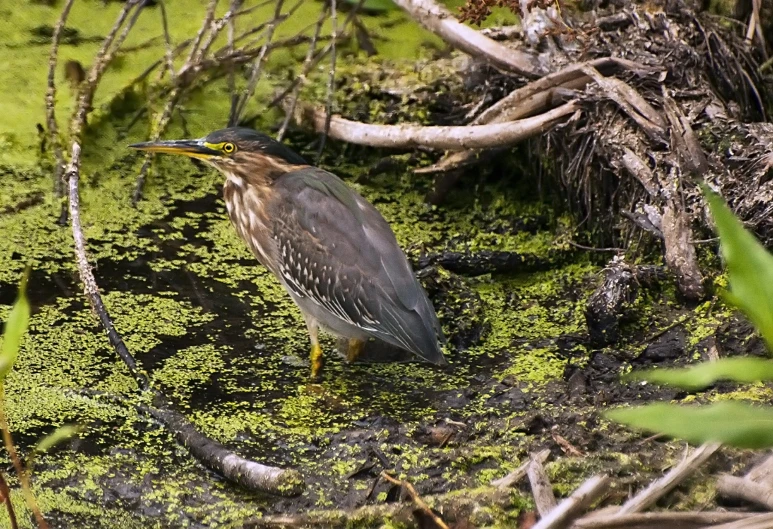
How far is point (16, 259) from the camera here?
421 centimetres

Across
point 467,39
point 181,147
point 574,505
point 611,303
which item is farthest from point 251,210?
point 574,505

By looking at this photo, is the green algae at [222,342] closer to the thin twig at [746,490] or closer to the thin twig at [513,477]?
the thin twig at [513,477]

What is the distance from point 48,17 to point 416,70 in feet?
7.56

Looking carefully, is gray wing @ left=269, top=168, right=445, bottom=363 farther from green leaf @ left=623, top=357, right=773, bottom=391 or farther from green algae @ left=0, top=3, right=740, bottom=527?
green leaf @ left=623, top=357, right=773, bottom=391

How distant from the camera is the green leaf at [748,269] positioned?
4.64 feet

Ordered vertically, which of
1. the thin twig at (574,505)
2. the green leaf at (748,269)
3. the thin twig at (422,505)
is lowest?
the thin twig at (422,505)

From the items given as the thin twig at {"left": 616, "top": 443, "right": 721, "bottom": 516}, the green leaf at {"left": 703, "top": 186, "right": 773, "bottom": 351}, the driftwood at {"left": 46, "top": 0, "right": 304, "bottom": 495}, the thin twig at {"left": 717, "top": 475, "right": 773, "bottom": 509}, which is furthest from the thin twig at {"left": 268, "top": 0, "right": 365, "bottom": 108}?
the green leaf at {"left": 703, "top": 186, "right": 773, "bottom": 351}

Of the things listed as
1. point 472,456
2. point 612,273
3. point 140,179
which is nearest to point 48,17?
point 140,179

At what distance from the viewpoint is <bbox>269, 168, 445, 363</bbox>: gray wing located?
3.53 metres

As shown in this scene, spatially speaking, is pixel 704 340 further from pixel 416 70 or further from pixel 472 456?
pixel 416 70

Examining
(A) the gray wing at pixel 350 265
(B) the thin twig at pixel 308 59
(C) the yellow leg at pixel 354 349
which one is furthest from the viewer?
(B) the thin twig at pixel 308 59

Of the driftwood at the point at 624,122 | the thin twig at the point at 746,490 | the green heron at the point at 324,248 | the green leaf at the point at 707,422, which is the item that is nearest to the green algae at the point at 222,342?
the green heron at the point at 324,248

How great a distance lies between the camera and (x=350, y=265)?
3637mm

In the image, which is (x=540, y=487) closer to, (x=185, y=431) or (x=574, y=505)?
(x=574, y=505)
